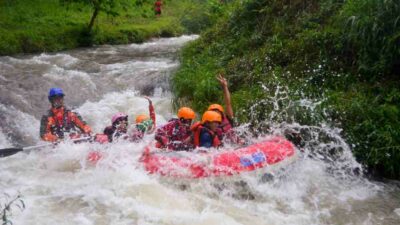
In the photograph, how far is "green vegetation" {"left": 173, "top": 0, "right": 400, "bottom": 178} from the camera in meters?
6.68

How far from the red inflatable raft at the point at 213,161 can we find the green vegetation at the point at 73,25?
9.47 meters

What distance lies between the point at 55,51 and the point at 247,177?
11.5m

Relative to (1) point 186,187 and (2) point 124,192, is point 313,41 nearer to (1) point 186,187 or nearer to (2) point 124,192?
(1) point 186,187

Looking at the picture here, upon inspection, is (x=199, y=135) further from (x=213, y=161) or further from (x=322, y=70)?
(x=322, y=70)

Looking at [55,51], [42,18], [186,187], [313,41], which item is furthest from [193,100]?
[42,18]

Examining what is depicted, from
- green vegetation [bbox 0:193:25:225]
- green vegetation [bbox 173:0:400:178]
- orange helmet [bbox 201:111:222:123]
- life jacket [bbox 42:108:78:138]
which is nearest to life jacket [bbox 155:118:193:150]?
orange helmet [bbox 201:111:222:123]

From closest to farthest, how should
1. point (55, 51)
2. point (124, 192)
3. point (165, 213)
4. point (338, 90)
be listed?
point (165, 213) → point (124, 192) → point (338, 90) → point (55, 51)

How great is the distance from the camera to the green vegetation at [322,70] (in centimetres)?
668

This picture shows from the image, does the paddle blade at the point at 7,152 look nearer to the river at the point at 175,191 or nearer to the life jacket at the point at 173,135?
the river at the point at 175,191

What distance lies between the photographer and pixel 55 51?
15.8 meters

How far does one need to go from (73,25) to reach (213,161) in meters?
13.1

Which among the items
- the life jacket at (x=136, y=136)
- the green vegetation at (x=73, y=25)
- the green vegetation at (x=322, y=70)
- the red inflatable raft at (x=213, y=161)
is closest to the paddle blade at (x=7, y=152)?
the life jacket at (x=136, y=136)

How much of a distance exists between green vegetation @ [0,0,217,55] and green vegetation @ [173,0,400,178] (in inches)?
209

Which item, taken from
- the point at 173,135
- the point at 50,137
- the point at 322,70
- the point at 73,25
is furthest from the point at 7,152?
the point at 73,25
